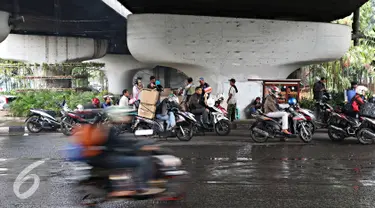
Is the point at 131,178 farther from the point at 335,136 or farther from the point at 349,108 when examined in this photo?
the point at 335,136

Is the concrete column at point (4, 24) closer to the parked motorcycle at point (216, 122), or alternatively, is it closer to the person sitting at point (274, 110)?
the parked motorcycle at point (216, 122)

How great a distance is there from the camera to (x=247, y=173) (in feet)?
25.6

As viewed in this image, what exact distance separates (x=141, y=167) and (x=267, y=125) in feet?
23.9

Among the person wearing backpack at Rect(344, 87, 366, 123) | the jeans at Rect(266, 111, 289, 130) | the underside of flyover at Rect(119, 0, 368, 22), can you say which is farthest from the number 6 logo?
the underside of flyover at Rect(119, 0, 368, 22)

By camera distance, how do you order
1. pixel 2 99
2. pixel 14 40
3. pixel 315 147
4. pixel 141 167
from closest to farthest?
1. pixel 141 167
2. pixel 315 147
3. pixel 2 99
4. pixel 14 40

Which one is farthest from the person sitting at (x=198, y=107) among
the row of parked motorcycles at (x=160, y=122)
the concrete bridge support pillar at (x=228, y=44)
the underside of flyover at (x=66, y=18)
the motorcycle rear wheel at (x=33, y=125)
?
the underside of flyover at (x=66, y=18)

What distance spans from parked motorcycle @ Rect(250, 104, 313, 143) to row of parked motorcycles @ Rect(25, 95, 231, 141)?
163 cm

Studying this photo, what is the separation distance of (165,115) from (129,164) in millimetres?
6987

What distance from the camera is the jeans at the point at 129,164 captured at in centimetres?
506

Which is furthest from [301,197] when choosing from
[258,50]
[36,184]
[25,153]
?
[258,50]

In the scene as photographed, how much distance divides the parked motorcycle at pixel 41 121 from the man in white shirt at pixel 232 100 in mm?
6020

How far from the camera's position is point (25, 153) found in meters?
10.2

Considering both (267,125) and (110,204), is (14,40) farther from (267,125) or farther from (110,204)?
(110,204)

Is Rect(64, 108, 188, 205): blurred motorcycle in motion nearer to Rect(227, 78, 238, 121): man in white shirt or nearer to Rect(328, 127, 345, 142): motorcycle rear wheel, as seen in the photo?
Rect(328, 127, 345, 142): motorcycle rear wheel
